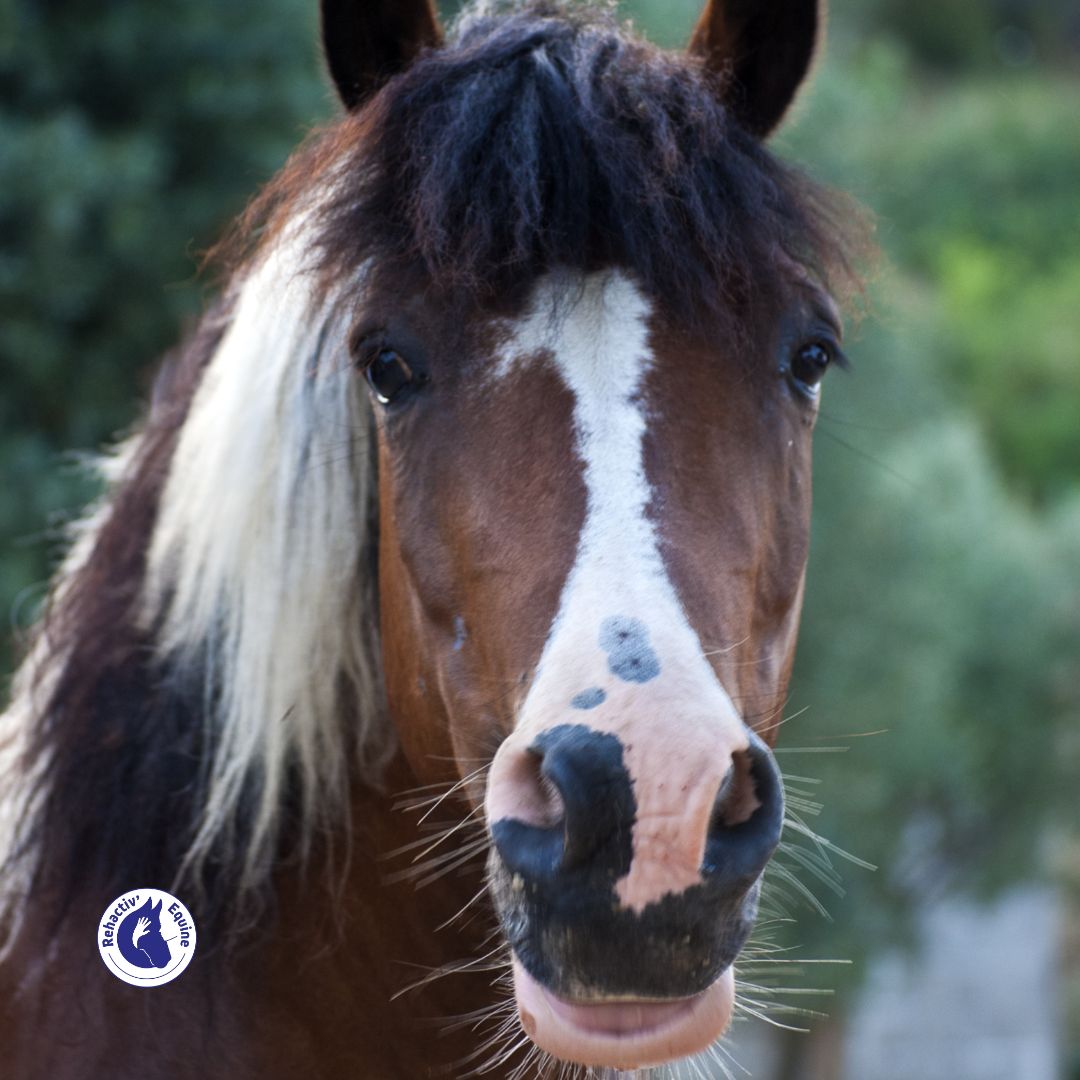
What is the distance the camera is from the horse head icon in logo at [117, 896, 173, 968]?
213cm

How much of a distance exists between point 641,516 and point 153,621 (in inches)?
39.9

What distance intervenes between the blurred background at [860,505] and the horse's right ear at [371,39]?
3.04 ft

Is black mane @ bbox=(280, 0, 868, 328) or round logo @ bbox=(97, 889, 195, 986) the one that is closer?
black mane @ bbox=(280, 0, 868, 328)

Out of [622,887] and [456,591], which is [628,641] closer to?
[622,887]

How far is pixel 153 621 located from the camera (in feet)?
7.77

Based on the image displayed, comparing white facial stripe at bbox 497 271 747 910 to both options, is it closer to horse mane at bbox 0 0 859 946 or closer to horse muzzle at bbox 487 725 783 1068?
horse muzzle at bbox 487 725 783 1068

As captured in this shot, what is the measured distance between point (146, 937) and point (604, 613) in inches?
39.6

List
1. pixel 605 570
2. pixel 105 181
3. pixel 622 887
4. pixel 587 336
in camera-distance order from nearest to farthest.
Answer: pixel 622 887, pixel 605 570, pixel 587 336, pixel 105 181

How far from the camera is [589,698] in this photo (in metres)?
1.61

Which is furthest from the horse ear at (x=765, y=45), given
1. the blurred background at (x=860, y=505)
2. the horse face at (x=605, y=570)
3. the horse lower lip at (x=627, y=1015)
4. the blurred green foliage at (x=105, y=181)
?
the blurred green foliage at (x=105, y=181)

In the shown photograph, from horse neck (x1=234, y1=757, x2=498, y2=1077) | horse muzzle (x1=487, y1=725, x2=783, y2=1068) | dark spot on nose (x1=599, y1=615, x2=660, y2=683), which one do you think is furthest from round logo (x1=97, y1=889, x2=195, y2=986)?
dark spot on nose (x1=599, y1=615, x2=660, y2=683)

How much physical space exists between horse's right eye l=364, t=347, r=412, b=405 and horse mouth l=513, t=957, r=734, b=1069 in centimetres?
94

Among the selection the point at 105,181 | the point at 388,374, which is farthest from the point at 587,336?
the point at 105,181

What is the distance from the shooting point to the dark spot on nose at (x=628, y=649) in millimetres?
1615
